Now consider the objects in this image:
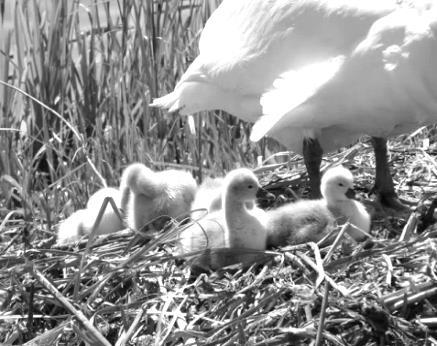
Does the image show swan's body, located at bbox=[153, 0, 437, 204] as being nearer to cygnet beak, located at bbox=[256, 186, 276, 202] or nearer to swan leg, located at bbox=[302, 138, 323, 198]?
swan leg, located at bbox=[302, 138, 323, 198]

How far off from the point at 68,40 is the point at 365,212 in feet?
8.85

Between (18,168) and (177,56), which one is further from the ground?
(177,56)

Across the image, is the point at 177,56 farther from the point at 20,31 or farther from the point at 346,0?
the point at 346,0

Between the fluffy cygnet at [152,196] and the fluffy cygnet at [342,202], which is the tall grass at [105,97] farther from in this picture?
the fluffy cygnet at [342,202]

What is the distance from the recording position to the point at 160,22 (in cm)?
681

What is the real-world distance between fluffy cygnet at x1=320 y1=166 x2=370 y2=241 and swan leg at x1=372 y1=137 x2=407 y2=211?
1.08 ft

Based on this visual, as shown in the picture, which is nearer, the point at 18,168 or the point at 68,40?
the point at 18,168

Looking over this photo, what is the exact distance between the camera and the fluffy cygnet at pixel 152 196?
200 inches

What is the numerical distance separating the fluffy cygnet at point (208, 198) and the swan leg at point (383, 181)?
0.73 m

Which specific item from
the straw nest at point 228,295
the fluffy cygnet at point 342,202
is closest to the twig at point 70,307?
the straw nest at point 228,295

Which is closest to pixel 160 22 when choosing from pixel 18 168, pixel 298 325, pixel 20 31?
pixel 20 31

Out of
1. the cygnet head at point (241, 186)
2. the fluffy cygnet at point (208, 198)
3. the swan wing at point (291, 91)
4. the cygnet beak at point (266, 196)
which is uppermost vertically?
the swan wing at point (291, 91)

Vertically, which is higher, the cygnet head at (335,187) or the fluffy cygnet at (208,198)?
the cygnet head at (335,187)

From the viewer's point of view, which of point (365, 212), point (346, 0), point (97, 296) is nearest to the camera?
point (97, 296)
